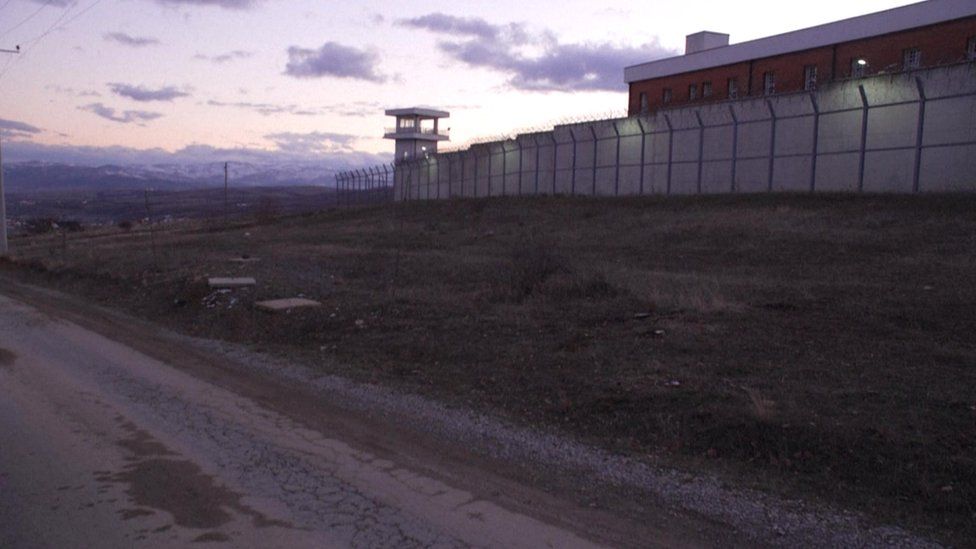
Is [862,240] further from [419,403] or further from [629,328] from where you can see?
[419,403]

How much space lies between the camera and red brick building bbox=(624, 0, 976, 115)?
39.8m

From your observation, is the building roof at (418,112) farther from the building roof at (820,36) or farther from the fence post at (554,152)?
the fence post at (554,152)

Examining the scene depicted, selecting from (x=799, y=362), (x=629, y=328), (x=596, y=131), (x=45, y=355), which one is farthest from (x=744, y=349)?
(x=596, y=131)

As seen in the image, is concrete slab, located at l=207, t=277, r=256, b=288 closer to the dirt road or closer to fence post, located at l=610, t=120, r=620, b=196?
the dirt road

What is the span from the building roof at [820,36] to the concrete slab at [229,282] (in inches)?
1458

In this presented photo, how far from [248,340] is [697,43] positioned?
52464 millimetres

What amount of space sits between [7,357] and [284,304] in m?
5.00

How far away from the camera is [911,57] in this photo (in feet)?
136

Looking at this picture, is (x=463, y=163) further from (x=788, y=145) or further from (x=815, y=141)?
(x=815, y=141)

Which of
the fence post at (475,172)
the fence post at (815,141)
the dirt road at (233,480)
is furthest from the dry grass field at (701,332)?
the fence post at (475,172)

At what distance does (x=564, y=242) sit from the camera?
92.5 feet

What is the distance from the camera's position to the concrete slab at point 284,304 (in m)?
15.6

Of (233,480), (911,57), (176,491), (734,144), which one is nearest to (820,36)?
(911,57)

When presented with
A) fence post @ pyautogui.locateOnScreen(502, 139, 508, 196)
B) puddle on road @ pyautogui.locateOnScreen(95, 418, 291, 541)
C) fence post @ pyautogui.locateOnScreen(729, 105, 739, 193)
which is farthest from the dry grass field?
fence post @ pyautogui.locateOnScreen(502, 139, 508, 196)
